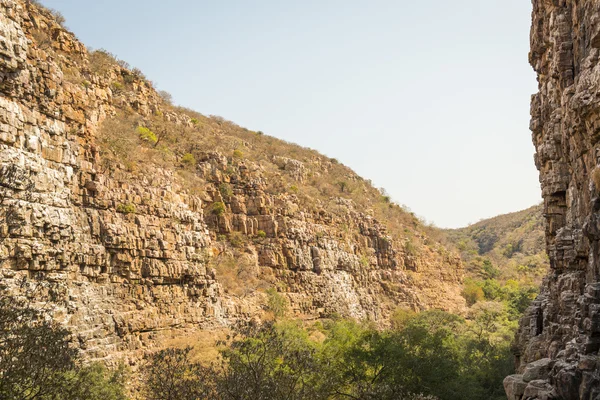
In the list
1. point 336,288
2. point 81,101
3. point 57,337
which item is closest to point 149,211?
point 81,101

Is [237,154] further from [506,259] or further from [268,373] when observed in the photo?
[506,259]

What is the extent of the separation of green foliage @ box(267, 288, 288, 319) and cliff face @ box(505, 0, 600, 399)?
17.3m

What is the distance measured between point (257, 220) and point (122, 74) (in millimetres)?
13639

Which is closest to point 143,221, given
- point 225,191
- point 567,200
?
point 225,191

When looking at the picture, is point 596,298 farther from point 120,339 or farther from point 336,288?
point 336,288

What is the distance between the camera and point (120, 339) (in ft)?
Answer: 75.4

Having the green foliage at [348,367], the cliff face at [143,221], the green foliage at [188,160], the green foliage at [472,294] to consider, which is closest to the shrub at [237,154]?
the cliff face at [143,221]

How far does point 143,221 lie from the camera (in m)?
25.9

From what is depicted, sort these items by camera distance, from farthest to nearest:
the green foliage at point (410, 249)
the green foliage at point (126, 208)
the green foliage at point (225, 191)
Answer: the green foliage at point (410, 249)
the green foliage at point (225, 191)
the green foliage at point (126, 208)

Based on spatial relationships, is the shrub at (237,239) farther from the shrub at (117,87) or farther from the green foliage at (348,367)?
the shrub at (117,87)

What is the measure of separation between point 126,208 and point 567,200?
719 inches

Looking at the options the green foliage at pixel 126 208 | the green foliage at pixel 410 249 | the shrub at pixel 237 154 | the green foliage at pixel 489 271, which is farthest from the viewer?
the green foliage at pixel 489 271

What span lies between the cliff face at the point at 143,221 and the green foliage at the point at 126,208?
6 cm

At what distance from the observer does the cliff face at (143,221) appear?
65.4ft
